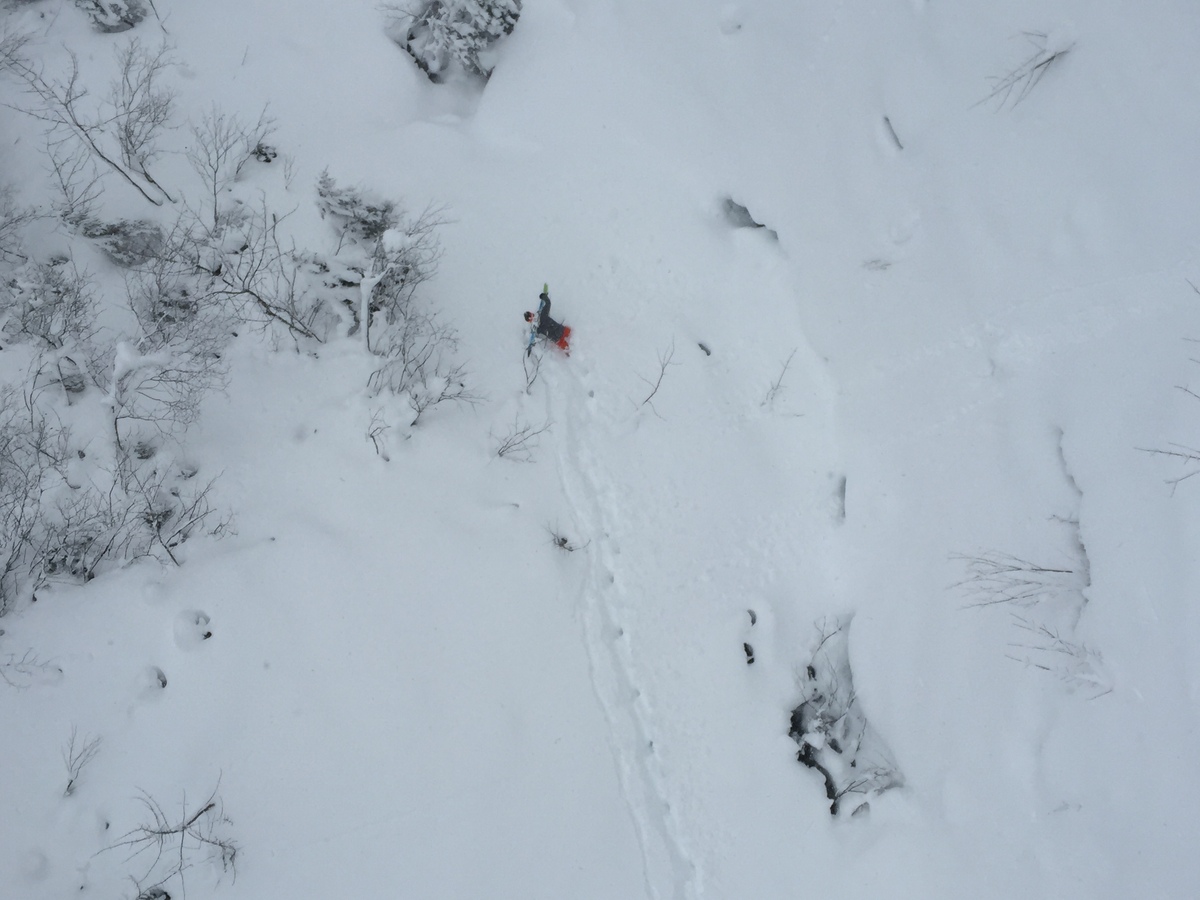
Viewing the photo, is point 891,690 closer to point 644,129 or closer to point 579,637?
point 579,637

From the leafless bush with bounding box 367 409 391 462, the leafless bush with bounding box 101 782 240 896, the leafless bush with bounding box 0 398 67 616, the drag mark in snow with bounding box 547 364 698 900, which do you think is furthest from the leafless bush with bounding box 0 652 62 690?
the drag mark in snow with bounding box 547 364 698 900

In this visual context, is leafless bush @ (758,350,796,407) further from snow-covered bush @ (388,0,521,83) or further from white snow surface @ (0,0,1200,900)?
snow-covered bush @ (388,0,521,83)

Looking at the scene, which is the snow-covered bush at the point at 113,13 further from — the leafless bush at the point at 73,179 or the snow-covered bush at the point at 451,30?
the snow-covered bush at the point at 451,30

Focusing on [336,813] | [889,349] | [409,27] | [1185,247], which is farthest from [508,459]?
[1185,247]

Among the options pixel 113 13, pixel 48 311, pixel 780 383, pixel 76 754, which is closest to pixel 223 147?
pixel 113 13

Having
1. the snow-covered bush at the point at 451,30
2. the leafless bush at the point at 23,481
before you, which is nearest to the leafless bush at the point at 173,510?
the leafless bush at the point at 23,481

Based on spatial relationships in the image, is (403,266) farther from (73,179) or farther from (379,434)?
(73,179)
